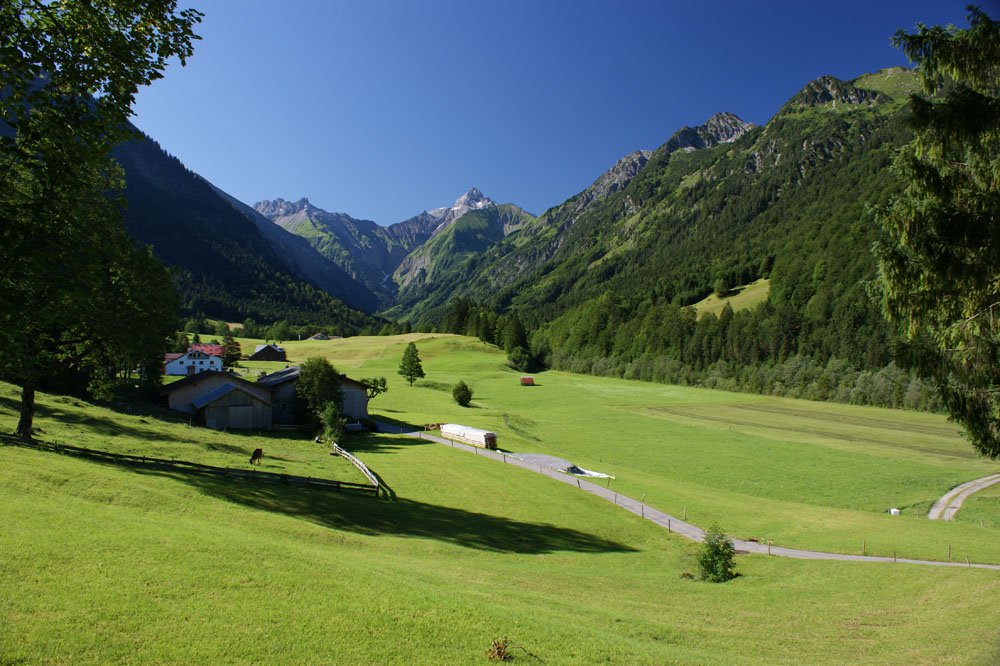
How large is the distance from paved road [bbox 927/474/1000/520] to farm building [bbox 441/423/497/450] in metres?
36.8

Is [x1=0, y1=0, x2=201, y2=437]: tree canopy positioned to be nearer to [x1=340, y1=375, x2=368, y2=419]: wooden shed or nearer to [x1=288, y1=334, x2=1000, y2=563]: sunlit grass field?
[x1=288, y1=334, x2=1000, y2=563]: sunlit grass field

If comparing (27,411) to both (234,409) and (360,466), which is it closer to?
(360,466)

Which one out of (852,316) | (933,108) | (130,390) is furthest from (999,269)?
(852,316)

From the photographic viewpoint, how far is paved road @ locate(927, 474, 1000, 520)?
1470 inches

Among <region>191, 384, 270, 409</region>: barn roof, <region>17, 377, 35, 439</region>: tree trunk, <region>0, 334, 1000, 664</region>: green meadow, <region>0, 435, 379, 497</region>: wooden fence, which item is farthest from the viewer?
<region>191, 384, 270, 409</region>: barn roof

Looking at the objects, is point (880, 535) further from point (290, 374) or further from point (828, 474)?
point (290, 374)

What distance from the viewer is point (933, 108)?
12.7 m

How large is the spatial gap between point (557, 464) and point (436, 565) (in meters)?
29.2

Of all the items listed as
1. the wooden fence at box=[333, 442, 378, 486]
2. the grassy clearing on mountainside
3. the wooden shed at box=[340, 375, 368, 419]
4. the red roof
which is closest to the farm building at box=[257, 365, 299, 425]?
the wooden shed at box=[340, 375, 368, 419]

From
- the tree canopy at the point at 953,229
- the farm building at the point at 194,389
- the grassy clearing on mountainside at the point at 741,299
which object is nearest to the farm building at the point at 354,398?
the farm building at the point at 194,389

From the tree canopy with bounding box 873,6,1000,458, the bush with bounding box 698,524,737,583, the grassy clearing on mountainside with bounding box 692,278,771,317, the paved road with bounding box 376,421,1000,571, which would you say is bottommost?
the paved road with bounding box 376,421,1000,571

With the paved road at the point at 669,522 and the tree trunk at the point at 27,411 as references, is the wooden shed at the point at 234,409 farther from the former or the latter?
the tree trunk at the point at 27,411

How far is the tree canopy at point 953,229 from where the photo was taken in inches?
477

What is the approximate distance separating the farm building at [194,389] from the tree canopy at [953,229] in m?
54.7
